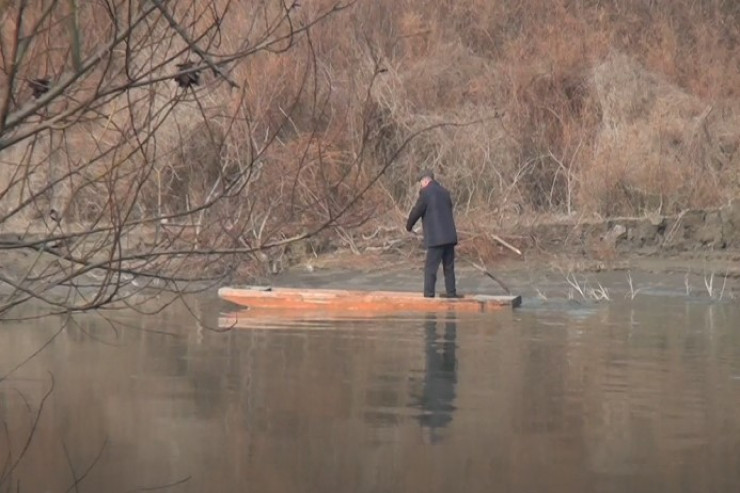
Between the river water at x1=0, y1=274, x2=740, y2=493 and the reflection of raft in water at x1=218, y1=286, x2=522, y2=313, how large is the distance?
Result: 309 mm

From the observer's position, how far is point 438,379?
14828 millimetres

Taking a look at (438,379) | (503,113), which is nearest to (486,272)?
(503,113)

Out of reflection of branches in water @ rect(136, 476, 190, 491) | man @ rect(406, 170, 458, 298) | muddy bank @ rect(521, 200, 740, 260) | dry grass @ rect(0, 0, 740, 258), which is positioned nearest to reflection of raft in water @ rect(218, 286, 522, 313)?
man @ rect(406, 170, 458, 298)

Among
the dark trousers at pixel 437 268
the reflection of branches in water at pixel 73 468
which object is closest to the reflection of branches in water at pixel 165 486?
the reflection of branches in water at pixel 73 468

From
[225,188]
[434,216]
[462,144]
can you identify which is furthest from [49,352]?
[462,144]

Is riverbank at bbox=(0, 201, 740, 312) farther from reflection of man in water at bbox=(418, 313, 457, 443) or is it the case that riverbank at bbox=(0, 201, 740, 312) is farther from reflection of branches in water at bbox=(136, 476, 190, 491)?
reflection of branches in water at bbox=(136, 476, 190, 491)

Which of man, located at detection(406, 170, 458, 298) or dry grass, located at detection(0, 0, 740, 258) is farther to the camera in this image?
dry grass, located at detection(0, 0, 740, 258)

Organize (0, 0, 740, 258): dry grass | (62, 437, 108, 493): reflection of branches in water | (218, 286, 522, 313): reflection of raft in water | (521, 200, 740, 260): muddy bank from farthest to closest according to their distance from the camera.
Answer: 1. (0, 0, 740, 258): dry grass
2. (521, 200, 740, 260): muddy bank
3. (218, 286, 522, 313): reflection of raft in water
4. (62, 437, 108, 493): reflection of branches in water

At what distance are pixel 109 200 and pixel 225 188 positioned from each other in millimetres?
561

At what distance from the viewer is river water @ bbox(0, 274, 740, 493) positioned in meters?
10.8

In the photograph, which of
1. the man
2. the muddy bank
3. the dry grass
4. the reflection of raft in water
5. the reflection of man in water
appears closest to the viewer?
the reflection of man in water

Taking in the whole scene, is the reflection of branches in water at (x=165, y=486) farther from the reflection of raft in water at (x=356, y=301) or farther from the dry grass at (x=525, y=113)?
the dry grass at (x=525, y=113)

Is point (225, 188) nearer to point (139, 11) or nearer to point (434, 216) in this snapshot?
point (139, 11)

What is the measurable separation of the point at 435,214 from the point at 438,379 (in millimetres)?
6400
